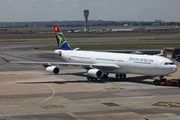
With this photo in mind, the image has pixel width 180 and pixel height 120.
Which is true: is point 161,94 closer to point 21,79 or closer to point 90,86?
point 90,86

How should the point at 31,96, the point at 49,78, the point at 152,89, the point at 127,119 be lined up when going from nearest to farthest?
the point at 127,119
the point at 31,96
the point at 152,89
the point at 49,78

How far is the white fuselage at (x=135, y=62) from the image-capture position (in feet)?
151

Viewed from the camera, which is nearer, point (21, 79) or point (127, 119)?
point (127, 119)

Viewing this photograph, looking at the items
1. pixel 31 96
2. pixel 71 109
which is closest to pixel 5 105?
pixel 31 96

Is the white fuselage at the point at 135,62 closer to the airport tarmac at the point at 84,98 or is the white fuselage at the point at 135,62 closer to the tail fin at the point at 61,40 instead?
the airport tarmac at the point at 84,98

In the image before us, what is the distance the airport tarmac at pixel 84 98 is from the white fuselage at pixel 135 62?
2449 millimetres

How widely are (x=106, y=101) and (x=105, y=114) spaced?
236 inches

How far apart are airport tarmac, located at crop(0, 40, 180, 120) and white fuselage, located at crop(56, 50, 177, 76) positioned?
2.45 metres

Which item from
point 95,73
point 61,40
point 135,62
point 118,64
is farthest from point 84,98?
point 61,40

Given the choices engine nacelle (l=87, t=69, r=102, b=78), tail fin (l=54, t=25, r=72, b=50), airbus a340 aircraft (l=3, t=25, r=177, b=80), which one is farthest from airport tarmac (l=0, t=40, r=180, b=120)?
tail fin (l=54, t=25, r=72, b=50)

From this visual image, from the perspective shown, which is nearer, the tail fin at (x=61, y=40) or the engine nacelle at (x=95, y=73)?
the engine nacelle at (x=95, y=73)

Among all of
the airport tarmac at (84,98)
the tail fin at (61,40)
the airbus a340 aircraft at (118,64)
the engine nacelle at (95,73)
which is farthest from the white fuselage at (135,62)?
the tail fin at (61,40)

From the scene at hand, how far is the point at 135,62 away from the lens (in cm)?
4834

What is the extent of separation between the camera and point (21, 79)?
5284 cm
